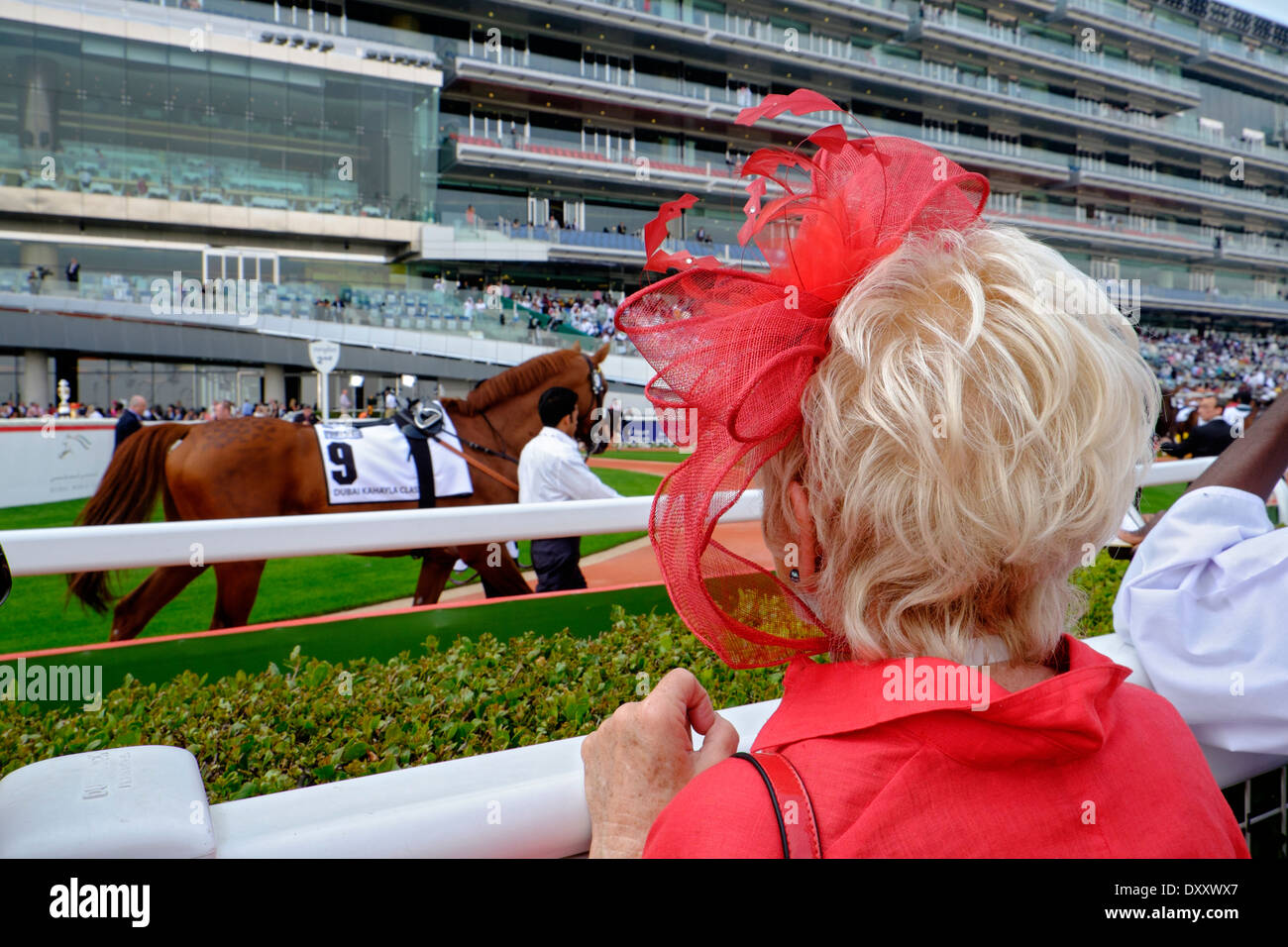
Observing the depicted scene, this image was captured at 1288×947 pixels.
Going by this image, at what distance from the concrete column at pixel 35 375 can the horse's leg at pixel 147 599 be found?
2481cm

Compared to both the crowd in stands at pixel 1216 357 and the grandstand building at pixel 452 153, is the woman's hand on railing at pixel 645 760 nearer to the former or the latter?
the grandstand building at pixel 452 153

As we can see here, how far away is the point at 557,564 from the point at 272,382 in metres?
25.5

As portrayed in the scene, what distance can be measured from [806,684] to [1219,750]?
2.51 ft

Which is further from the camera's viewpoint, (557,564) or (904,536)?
(557,564)

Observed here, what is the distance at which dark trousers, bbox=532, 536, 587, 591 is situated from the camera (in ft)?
15.1

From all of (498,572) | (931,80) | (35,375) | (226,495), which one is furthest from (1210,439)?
(931,80)

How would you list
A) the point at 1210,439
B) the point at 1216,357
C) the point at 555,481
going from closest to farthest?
the point at 555,481, the point at 1210,439, the point at 1216,357

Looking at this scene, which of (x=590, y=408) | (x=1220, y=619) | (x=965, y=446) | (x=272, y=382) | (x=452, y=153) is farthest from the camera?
(x=452, y=153)

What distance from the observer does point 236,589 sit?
3922mm

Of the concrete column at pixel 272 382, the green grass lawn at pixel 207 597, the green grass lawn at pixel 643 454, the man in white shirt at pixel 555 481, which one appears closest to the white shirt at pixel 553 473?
the man in white shirt at pixel 555 481

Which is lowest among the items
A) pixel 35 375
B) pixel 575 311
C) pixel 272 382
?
pixel 272 382

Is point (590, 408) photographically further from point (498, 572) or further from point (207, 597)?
point (207, 597)

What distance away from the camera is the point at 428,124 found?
109 feet
